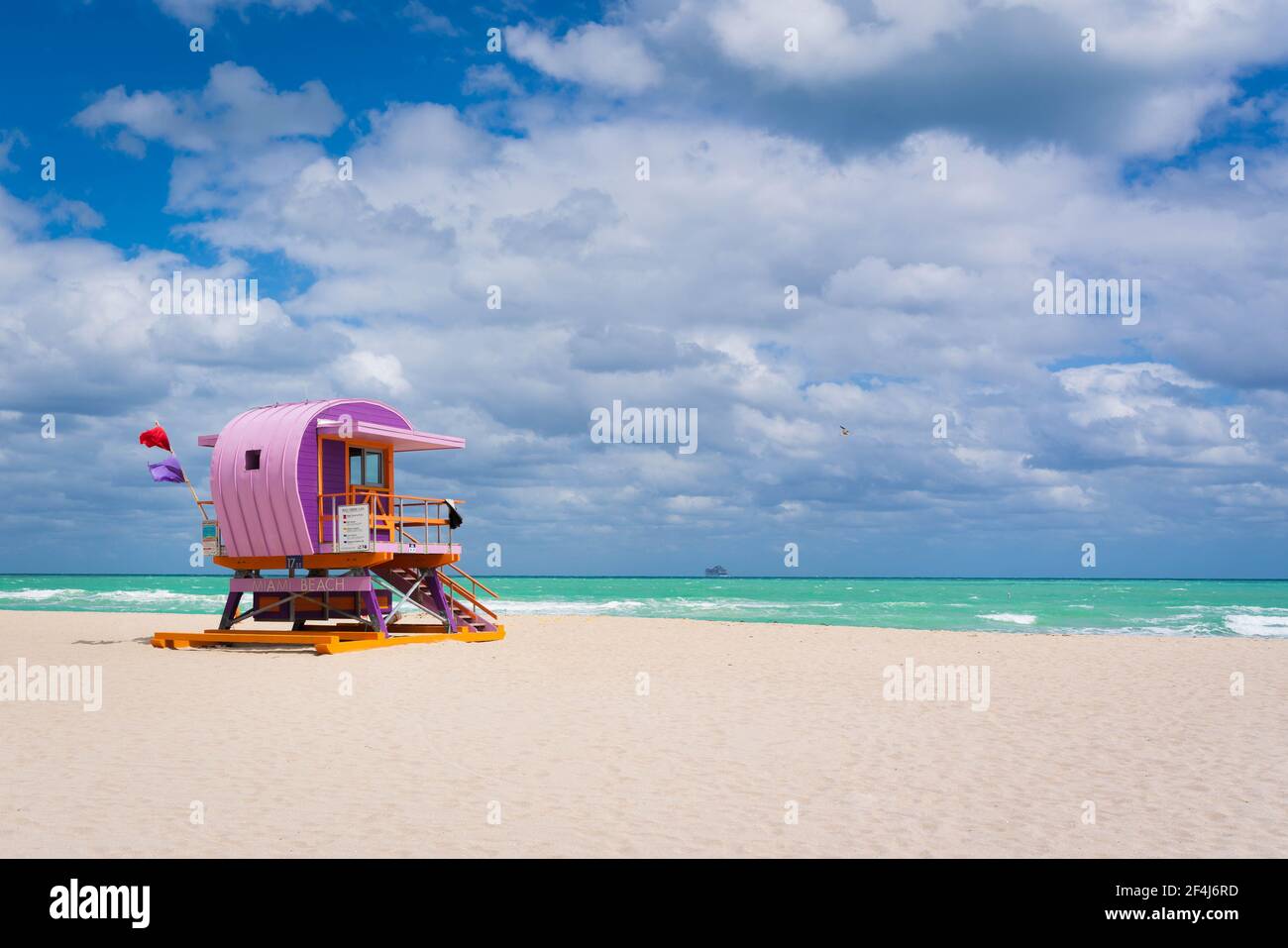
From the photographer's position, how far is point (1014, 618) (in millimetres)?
41844

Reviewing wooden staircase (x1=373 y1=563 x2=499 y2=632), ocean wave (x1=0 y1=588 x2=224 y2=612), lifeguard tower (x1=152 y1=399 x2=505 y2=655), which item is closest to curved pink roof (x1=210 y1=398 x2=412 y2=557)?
lifeguard tower (x1=152 y1=399 x2=505 y2=655)

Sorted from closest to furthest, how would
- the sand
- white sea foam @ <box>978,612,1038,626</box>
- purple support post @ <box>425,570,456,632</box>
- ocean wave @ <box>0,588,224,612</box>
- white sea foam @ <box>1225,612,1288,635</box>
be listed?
1. the sand
2. purple support post @ <box>425,570,456,632</box>
3. white sea foam @ <box>1225,612,1288,635</box>
4. white sea foam @ <box>978,612,1038,626</box>
5. ocean wave @ <box>0,588,224,612</box>

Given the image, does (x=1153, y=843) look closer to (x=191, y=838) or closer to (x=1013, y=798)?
(x=1013, y=798)

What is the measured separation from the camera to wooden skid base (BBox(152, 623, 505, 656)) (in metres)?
19.4

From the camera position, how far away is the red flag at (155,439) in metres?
21.2

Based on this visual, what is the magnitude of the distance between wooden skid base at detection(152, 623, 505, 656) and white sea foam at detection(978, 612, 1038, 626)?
25155 mm

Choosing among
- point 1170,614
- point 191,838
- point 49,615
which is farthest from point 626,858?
point 1170,614

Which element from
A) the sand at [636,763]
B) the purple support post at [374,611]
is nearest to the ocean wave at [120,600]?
the purple support post at [374,611]

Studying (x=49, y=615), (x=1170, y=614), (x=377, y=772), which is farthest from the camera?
(x=1170, y=614)

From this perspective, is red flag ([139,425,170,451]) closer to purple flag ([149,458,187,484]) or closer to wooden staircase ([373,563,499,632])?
purple flag ([149,458,187,484])

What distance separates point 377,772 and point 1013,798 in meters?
5.38

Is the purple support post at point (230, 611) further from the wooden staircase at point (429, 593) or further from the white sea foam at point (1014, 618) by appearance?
the white sea foam at point (1014, 618)

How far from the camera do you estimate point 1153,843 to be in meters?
6.86

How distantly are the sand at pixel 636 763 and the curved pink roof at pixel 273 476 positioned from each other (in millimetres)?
3116
